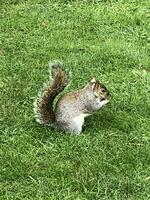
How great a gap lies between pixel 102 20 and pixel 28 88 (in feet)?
7.11

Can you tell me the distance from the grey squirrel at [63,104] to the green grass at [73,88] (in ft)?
0.32

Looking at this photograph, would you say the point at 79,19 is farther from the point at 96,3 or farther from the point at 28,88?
the point at 28,88

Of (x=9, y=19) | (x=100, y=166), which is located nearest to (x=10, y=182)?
(x=100, y=166)

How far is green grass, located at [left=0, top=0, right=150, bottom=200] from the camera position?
4.04 m

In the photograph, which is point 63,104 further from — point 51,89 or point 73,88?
point 73,88

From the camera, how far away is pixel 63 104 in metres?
4.61

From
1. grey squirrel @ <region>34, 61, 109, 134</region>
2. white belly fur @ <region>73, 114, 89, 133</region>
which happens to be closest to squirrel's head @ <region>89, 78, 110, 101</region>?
grey squirrel @ <region>34, 61, 109, 134</region>

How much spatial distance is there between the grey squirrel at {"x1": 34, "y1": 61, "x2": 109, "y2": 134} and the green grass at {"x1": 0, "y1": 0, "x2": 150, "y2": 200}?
3.8 inches

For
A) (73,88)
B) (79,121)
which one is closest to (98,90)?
(79,121)

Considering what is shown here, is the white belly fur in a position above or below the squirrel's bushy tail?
below

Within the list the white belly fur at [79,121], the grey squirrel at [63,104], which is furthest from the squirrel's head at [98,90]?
the white belly fur at [79,121]

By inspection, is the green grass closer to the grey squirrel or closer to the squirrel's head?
the grey squirrel

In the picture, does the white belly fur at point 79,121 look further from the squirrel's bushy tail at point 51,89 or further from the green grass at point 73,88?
the squirrel's bushy tail at point 51,89

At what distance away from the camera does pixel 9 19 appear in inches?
290
